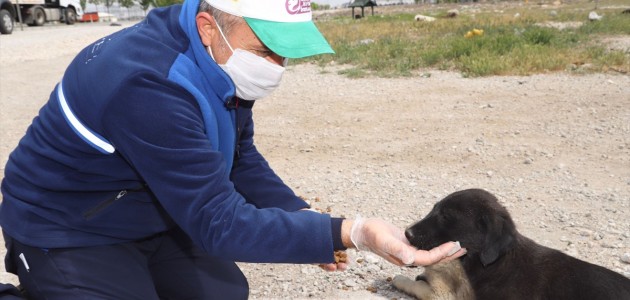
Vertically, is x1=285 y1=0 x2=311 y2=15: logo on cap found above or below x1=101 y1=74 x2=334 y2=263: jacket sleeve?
above

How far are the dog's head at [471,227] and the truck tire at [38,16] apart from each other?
32.2 metres

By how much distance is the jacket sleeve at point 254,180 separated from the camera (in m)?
3.37

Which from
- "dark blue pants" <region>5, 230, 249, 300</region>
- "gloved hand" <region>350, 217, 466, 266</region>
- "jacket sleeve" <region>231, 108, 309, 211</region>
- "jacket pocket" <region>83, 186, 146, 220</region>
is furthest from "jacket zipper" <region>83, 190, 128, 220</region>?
"gloved hand" <region>350, 217, 466, 266</region>

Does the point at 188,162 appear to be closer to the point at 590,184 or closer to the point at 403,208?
the point at 403,208

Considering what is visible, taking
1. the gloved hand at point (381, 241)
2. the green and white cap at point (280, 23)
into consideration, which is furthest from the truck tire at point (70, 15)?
the gloved hand at point (381, 241)

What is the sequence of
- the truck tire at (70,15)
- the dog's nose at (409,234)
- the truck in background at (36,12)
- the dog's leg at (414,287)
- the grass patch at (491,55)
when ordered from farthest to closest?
the truck tire at (70,15)
the truck in background at (36,12)
the grass patch at (491,55)
the dog's leg at (414,287)
the dog's nose at (409,234)

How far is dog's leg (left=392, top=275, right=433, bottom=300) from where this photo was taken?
3887 mm

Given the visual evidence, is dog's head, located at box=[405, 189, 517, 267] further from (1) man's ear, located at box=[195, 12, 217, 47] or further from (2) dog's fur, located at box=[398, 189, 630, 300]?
(1) man's ear, located at box=[195, 12, 217, 47]

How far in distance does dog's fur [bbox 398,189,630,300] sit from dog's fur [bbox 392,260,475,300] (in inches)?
2.0

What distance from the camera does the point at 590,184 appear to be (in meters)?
5.58

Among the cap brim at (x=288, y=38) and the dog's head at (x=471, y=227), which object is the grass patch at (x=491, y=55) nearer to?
the dog's head at (x=471, y=227)

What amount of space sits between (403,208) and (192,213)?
3022 mm

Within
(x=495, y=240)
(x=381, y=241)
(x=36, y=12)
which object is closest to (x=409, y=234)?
(x=495, y=240)

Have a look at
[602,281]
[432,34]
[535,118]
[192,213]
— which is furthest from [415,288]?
[432,34]
